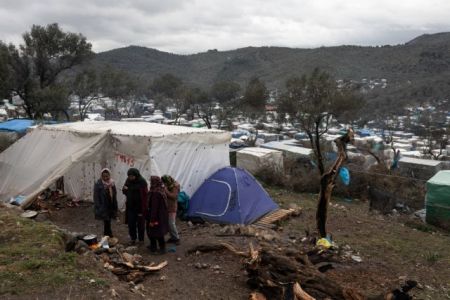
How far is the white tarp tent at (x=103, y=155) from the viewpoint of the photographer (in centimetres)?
919

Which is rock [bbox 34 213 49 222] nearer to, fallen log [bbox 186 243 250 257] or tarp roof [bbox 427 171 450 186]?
fallen log [bbox 186 243 250 257]

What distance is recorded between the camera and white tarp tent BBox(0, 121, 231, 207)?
9.19 metres

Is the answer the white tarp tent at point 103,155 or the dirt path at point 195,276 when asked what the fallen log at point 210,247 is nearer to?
the dirt path at point 195,276

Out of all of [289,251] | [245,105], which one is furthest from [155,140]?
[245,105]

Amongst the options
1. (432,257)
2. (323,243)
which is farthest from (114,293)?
(432,257)

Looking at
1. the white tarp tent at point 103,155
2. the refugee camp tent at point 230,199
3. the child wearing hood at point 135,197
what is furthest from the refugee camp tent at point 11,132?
the child wearing hood at point 135,197

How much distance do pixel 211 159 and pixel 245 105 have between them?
27599 millimetres

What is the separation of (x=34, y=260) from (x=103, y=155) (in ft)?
16.0

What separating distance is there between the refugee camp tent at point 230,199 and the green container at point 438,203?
Result: 15.9 feet

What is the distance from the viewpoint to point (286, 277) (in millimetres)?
5324

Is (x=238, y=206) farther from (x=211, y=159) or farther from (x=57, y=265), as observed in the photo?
(x=57, y=265)

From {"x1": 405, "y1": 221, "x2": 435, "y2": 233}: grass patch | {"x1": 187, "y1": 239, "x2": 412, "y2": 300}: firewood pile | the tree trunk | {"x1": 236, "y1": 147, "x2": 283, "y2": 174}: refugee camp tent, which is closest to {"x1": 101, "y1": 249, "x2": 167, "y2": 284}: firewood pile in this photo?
{"x1": 187, "y1": 239, "x2": 412, "y2": 300}: firewood pile

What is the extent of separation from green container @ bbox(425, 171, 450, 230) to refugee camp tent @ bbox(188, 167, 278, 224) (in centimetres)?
483

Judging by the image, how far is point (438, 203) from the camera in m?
11.8
